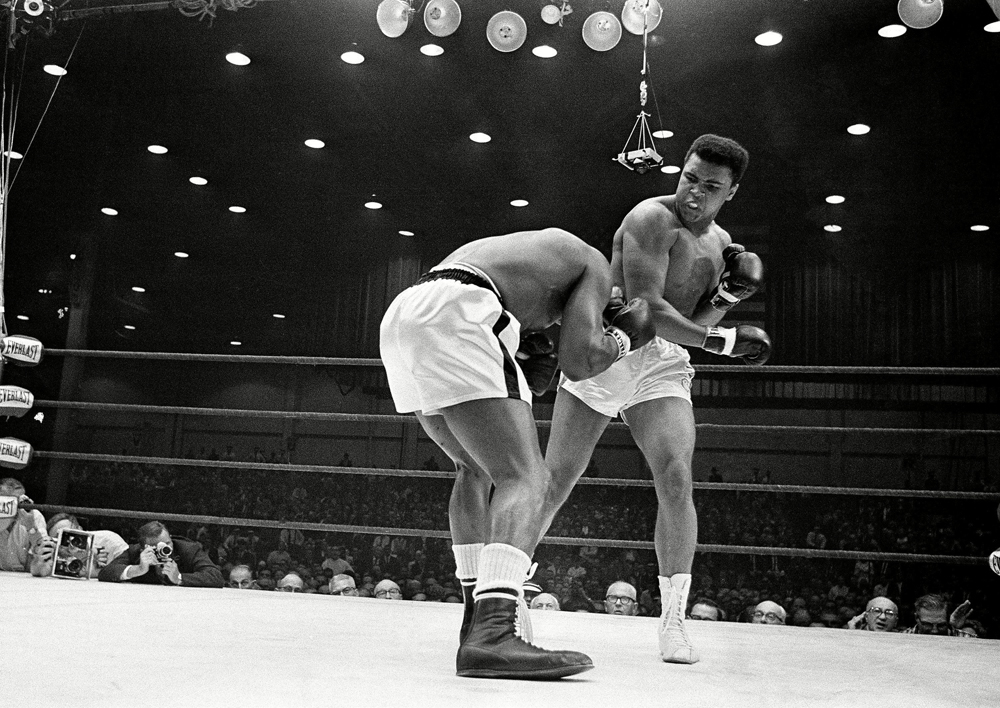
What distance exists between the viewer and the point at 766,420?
599cm

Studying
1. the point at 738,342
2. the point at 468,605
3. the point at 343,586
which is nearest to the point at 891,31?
the point at 738,342

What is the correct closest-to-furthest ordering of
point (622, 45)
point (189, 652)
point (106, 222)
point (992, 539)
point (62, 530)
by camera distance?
point (189, 652) < point (62, 530) < point (622, 45) < point (992, 539) < point (106, 222)

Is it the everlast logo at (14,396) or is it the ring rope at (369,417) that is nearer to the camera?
the ring rope at (369,417)

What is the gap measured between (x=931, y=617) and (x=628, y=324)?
3143 mm

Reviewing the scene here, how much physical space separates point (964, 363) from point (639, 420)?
474cm

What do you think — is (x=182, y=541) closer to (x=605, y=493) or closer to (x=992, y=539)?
(x=605, y=493)

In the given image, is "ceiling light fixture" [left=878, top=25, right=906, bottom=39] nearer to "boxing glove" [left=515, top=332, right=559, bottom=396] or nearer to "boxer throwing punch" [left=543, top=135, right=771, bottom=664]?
"boxer throwing punch" [left=543, top=135, right=771, bottom=664]

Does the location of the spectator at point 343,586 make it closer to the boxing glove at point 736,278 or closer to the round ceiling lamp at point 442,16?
the round ceiling lamp at point 442,16

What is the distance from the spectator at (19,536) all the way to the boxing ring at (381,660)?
0.83 meters

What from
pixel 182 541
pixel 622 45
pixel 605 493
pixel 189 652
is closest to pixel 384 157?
pixel 622 45

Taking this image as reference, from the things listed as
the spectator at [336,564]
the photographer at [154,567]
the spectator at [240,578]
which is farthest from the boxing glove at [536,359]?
the spectator at [336,564]

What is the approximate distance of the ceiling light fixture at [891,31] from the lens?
411 centimetres

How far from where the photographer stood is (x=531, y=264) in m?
1.58

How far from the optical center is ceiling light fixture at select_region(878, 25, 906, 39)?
4.11 meters
